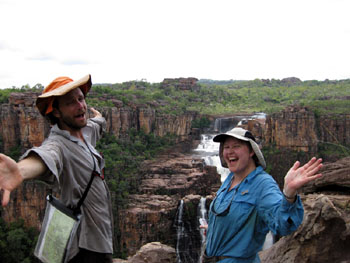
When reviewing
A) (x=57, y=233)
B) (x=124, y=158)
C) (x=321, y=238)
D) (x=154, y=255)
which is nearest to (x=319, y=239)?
(x=321, y=238)

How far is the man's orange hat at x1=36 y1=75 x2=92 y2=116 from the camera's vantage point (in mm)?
2268

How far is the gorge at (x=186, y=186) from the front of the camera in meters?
4.13

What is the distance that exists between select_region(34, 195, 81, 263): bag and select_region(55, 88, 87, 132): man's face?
1.79 feet

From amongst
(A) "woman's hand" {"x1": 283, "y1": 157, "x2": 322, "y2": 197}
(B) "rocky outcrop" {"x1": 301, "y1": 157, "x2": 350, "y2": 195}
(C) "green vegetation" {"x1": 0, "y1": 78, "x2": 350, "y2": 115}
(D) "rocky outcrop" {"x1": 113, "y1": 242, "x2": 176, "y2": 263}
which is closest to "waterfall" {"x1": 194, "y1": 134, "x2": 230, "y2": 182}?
(C) "green vegetation" {"x1": 0, "y1": 78, "x2": 350, "y2": 115}

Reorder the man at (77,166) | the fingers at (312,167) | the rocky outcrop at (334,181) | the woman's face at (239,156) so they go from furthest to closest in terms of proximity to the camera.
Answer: the rocky outcrop at (334,181), the woman's face at (239,156), the man at (77,166), the fingers at (312,167)

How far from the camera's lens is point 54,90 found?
2309mm

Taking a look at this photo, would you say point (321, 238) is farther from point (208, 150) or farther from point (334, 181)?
point (208, 150)

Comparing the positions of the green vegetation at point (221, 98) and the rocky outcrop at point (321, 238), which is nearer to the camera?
the rocky outcrop at point (321, 238)

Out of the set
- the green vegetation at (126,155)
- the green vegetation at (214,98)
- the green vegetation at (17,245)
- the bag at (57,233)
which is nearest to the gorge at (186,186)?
the green vegetation at (126,155)

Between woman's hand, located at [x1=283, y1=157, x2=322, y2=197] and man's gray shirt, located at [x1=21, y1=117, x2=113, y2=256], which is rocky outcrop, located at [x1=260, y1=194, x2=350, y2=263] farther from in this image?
man's gray shirt, located at [x1=21, y1=117, x2=113, y2=256]

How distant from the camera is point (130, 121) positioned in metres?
34.9

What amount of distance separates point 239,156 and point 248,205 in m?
0.40

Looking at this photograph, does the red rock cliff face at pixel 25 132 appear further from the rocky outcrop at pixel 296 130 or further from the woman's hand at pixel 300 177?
the woman's hand at pixel 300 177

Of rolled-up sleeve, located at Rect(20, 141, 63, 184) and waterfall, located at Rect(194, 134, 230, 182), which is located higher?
rolled-up sleeve, located at Rect(20, 141, 63, 184)
